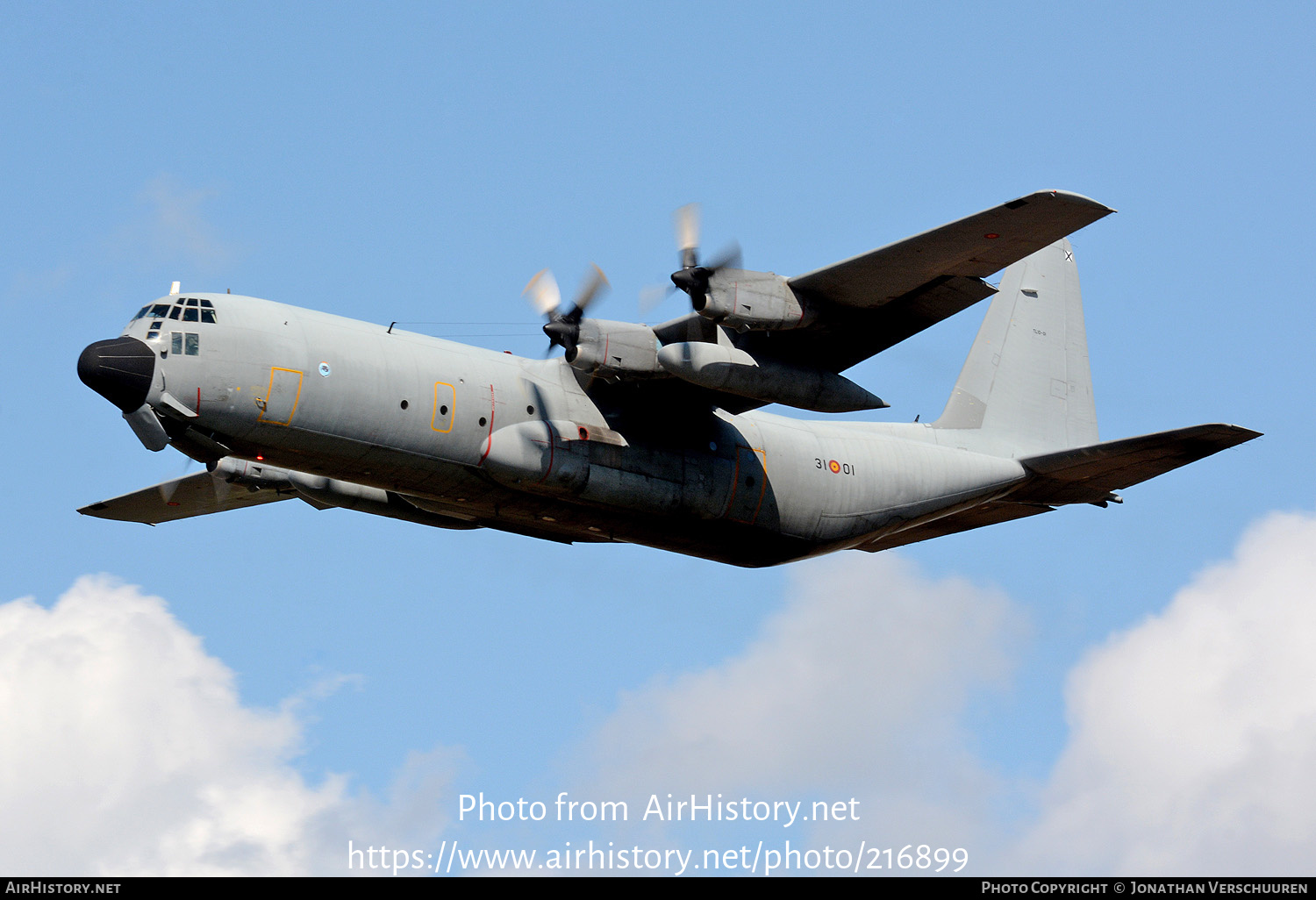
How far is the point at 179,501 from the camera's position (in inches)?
1102

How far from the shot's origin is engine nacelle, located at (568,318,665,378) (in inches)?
861

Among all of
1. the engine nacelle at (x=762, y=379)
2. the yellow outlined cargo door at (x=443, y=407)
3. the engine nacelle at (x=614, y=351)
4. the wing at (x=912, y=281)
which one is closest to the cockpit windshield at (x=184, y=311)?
the yellow outlined cargo door at (x=443, y=407)

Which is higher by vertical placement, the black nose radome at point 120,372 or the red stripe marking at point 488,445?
the black nose radome at point 120,372

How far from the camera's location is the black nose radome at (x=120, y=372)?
19469 millimetres

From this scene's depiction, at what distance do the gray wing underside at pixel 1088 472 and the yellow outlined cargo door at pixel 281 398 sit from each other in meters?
10.6

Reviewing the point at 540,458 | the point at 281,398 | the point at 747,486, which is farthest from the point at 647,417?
the point at 281,398

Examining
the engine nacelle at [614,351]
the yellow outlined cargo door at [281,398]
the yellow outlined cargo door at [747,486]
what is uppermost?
the engine nacelle at [614,351]

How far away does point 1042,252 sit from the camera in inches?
1177

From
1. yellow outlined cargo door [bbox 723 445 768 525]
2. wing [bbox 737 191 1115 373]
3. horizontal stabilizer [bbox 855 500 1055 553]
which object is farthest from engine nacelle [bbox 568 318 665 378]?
horizontal stabilizer [bbox 855 500 1055 553]

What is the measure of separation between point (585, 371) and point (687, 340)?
1604 millimetres

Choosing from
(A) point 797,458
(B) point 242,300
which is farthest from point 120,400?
(A) point 797,458

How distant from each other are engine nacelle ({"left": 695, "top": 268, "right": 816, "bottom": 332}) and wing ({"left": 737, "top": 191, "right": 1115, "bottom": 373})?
310 mm

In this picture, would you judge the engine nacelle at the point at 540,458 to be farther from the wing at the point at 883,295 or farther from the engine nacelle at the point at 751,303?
the engine nacelle at the point at 751,303
